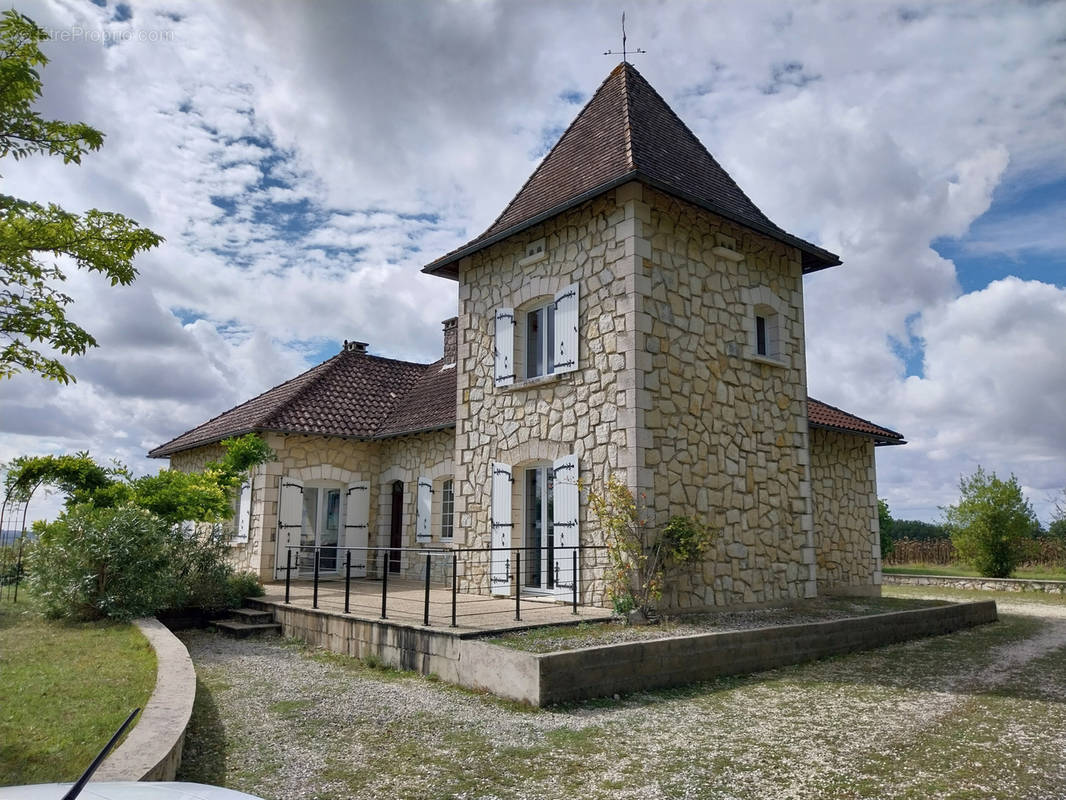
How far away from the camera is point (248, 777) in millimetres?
4570

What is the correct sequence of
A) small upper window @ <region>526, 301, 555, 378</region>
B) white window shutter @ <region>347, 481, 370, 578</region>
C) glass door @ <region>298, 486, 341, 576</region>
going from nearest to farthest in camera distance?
1. small upper window @ <region>526, 301, 555, 378</region>
2. glass door @ <region>298, 486, 341, 576</region>
3. white window shutter @ <region>347, 481, 370, 578</region>

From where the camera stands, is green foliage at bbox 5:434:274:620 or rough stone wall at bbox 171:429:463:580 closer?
green foliage at bbox 5:434:274:620

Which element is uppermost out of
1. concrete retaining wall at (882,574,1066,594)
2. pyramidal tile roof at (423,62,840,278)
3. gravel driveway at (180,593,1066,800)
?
pyramidal tile roof at (423,62,840,278)

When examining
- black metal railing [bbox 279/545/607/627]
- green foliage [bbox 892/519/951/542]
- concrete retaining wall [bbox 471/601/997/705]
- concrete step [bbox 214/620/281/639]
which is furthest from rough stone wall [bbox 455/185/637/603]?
green foliage [bbox 892/519/951/542]

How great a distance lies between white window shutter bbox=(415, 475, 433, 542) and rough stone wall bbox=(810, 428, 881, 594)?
686cm

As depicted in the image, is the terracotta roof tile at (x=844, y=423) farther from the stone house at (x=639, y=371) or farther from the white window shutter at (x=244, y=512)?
the white window shutter at (x=244, y=512)

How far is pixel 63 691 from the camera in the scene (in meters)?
5.75

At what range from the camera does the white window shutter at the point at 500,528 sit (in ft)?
34.1

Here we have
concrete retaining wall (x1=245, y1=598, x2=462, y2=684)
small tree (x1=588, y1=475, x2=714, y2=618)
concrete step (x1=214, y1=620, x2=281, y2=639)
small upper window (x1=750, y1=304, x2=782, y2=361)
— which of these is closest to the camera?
concrete retaining wall (x1=245, y1=598, x2=462, y2=684)

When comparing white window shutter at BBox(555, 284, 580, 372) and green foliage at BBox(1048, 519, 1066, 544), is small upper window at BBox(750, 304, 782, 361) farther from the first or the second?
green foliage at BBox(1048, 519, 1066, 544)

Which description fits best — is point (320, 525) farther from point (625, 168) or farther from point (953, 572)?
point (953, 572)

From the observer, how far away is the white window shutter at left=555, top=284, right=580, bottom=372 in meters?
9.81

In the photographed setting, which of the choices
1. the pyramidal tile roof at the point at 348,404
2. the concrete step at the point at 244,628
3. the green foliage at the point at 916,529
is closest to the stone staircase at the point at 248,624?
the concrete step at the point at 244,628

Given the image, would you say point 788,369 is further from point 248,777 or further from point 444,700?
point 248,777
